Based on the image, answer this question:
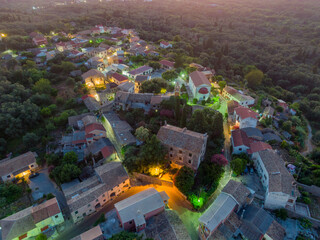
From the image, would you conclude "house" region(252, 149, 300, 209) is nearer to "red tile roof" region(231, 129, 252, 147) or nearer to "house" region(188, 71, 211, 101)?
→ "red tile roof" region(231, 129, 252, 147)

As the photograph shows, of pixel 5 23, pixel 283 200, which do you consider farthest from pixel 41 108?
pixel 5 23

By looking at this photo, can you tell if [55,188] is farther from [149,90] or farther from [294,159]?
[294,159]

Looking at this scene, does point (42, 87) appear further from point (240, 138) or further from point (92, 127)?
point (240, 138)

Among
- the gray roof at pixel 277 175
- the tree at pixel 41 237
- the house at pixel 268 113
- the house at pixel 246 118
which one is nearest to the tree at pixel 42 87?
the tree at pixel 41 237

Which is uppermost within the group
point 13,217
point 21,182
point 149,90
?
point 149,90

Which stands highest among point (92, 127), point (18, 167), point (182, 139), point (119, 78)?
point (182, 139)

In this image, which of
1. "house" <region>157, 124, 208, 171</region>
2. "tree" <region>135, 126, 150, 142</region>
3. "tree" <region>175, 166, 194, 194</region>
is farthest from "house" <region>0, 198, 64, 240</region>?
"house" <region>157, 124, 208, 171</region>

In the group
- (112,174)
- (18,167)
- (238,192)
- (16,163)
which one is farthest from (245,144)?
(16,163)
